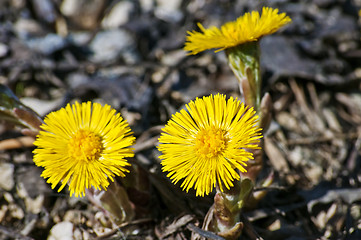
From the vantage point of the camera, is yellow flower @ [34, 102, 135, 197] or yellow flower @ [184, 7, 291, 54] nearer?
yellow flower @ [34, 102, 135, 197]

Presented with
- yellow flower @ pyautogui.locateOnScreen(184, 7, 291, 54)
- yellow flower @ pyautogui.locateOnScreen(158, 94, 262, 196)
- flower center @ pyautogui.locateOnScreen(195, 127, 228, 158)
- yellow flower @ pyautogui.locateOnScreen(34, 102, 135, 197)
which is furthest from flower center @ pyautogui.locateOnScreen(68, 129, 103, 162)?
yellow flower @ pyautogui.locateOnScreen(184, 7, 291, 54)

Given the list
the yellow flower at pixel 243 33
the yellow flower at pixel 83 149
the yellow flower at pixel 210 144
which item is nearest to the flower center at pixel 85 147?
the yellow flower at pixel 83 149

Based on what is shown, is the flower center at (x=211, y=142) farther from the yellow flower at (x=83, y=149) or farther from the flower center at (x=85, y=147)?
the flower center at (x=85, y=147)

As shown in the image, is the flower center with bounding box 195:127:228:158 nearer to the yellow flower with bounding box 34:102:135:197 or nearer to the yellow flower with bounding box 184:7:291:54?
the yellow flower with bounding box 34:102:135:197

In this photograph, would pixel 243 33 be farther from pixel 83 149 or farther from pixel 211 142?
pixel 83 149

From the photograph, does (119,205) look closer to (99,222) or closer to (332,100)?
(99,222)

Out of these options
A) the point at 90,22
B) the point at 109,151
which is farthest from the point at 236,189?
the point at 90,22
